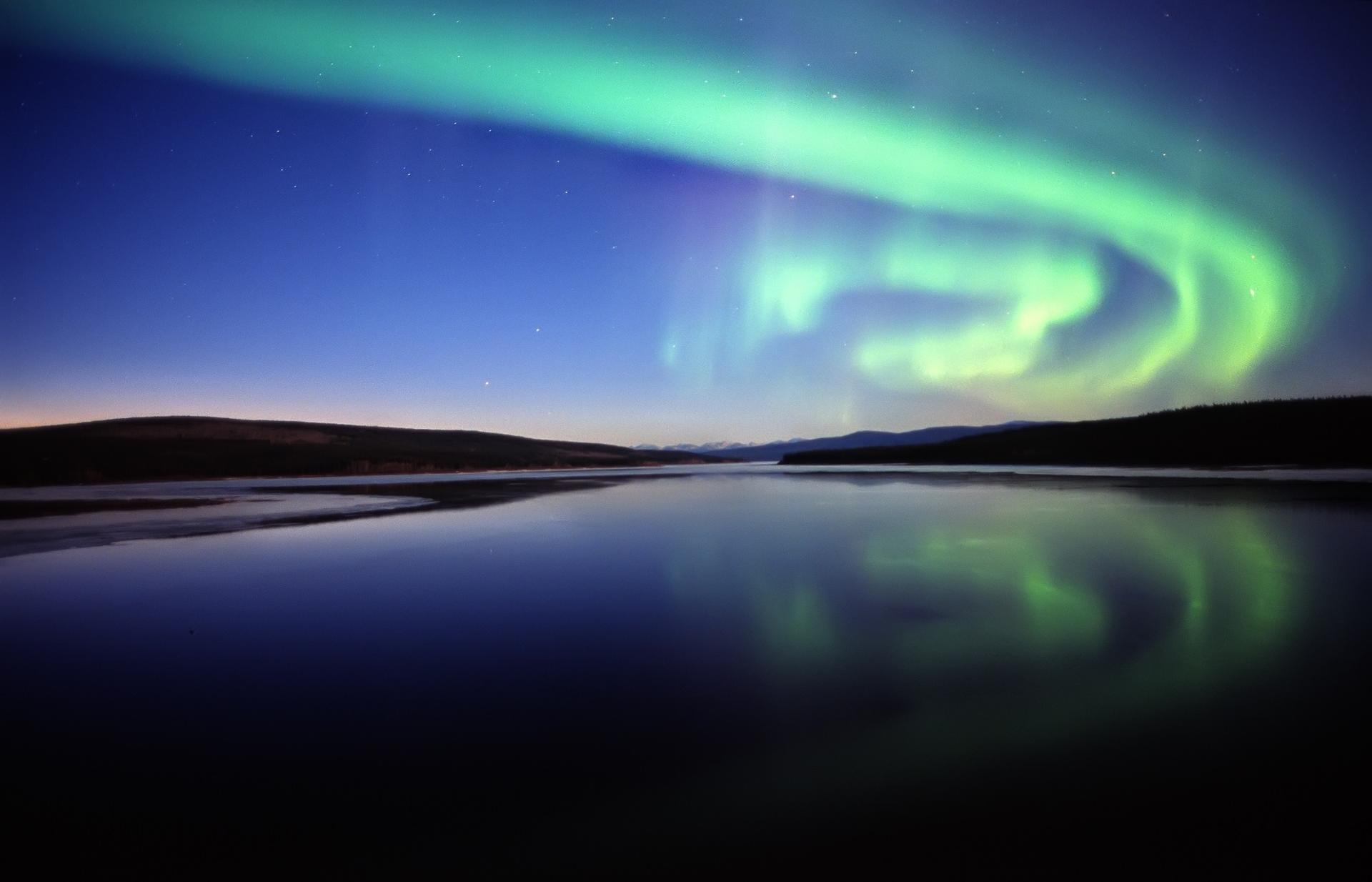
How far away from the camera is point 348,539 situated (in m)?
13.6

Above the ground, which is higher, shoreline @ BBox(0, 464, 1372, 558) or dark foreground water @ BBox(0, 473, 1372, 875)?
shoreline @ BBox(0, 464, 1372, 558)

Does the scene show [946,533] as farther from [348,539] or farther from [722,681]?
[348,539]

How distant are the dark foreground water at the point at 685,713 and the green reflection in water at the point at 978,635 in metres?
0.04

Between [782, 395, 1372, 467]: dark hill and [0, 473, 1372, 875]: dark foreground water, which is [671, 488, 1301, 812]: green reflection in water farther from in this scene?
[782, 395, 1372, 467]: dark hill

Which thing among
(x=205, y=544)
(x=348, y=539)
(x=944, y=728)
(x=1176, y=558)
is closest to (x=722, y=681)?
(x=944, y=728)

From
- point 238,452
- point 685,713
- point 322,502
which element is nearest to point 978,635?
point 685,713

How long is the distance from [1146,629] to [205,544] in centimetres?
1612

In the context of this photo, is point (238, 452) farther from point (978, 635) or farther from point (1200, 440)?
point (1200, 440)

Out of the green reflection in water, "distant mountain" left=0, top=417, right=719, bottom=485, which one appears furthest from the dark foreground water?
"distant mountain" left=0, top=417, right=719, bottom=485

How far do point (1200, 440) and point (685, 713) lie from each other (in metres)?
88.1

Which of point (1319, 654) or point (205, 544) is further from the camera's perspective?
point (205, 544)

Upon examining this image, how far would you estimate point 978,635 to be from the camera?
6316 mm

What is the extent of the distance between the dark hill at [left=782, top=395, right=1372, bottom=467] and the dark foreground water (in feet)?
216

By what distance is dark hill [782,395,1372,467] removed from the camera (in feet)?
200
